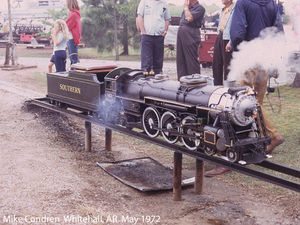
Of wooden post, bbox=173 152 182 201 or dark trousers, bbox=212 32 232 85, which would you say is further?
dark trousers, bbox=212 32 232 85

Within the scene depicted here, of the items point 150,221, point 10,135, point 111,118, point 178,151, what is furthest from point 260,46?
point 10,135

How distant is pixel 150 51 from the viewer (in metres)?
8.38

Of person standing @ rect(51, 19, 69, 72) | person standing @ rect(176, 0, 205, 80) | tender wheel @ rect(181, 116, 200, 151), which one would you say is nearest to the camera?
tender wheel @ rect(181, 116, 200, 151)

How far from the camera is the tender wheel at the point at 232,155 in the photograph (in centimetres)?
454

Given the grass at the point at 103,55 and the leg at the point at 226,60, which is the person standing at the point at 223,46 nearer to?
the leg at the point at 226,60

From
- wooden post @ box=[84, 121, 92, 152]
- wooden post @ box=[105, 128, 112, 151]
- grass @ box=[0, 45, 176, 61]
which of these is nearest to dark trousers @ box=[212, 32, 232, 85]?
wooden post @ box=[105, 128, 112, 151]

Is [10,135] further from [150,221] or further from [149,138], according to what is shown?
[150,221]

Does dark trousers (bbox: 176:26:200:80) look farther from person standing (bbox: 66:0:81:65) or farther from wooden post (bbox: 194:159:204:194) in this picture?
wooden post (bbox: 194:159:204:194)

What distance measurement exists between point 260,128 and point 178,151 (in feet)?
3.52

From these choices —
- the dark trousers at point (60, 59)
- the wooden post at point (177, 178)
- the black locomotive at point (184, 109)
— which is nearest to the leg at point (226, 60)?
the black locomotive at point (184, 109)

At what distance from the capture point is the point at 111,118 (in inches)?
260

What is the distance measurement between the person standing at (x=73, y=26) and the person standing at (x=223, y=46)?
3939 millimetres

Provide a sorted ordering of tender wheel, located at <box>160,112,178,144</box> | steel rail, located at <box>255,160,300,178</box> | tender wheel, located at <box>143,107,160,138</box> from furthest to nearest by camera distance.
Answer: tender wheel, located at <box>143,107,160,138</box> → tender wheel, located at <box>160,112,178,144</box> → steel rail, located at <box>255,160,300,178</box>

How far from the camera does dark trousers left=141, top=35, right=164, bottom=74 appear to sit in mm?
8336
